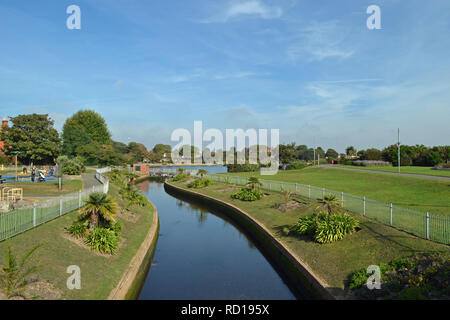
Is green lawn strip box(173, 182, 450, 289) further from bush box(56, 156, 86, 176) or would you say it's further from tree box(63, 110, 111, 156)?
tree box(63, 110, 111, 156)

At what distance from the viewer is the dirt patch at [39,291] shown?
840cm

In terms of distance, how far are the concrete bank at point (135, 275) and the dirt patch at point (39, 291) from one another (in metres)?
1.66

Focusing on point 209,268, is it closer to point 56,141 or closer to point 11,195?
point 11,195

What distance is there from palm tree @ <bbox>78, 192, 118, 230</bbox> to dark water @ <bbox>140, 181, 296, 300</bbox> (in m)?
3.53

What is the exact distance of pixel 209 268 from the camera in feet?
50.7

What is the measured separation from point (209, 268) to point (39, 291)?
822 cm

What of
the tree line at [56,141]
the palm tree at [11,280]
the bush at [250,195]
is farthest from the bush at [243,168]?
the palm tree at [11,280]

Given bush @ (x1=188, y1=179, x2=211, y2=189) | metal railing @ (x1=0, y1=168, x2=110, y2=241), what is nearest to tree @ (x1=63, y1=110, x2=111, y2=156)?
bush @ (x1=188, y1=179, x2=211, y2=189)

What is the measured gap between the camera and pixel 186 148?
6924 inches

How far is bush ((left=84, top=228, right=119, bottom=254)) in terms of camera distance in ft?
43.3

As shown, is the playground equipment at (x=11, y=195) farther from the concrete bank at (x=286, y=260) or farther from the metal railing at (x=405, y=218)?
the metal railing at (x=405, y=218)

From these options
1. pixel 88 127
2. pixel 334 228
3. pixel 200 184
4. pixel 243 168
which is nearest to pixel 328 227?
pixel 334 228
